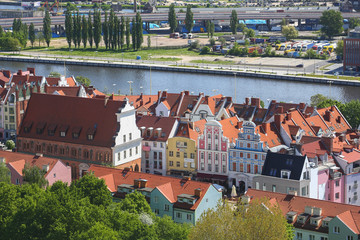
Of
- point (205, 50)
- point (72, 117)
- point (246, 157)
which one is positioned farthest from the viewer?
point (205, 50)

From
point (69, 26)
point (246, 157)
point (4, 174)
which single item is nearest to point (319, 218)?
point (246, 157)

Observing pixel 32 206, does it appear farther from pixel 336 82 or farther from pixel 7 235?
pixel 336 82

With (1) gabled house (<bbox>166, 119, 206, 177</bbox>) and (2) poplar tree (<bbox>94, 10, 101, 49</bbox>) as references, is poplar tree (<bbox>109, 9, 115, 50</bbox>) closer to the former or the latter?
(2) poplar tree (<bbox>94, 10, 101, 49</bbox>)

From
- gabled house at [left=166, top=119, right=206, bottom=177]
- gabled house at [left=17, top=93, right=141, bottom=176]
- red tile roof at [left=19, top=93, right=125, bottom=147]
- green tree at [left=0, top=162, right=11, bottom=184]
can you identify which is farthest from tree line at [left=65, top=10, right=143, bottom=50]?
green tree at [left=0, top=162, right=11, bottom=184]

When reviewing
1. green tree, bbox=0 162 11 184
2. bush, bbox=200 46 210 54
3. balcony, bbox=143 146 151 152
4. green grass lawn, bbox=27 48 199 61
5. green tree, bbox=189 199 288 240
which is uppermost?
green tree, bbox=189 199 288 240

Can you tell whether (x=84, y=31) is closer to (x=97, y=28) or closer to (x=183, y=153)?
(x=97, y=28)

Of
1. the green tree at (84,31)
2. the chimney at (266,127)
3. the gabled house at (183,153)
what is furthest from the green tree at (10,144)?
the green tree at (84,31)

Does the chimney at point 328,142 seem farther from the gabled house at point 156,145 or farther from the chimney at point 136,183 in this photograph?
the chimney at point 136,183
